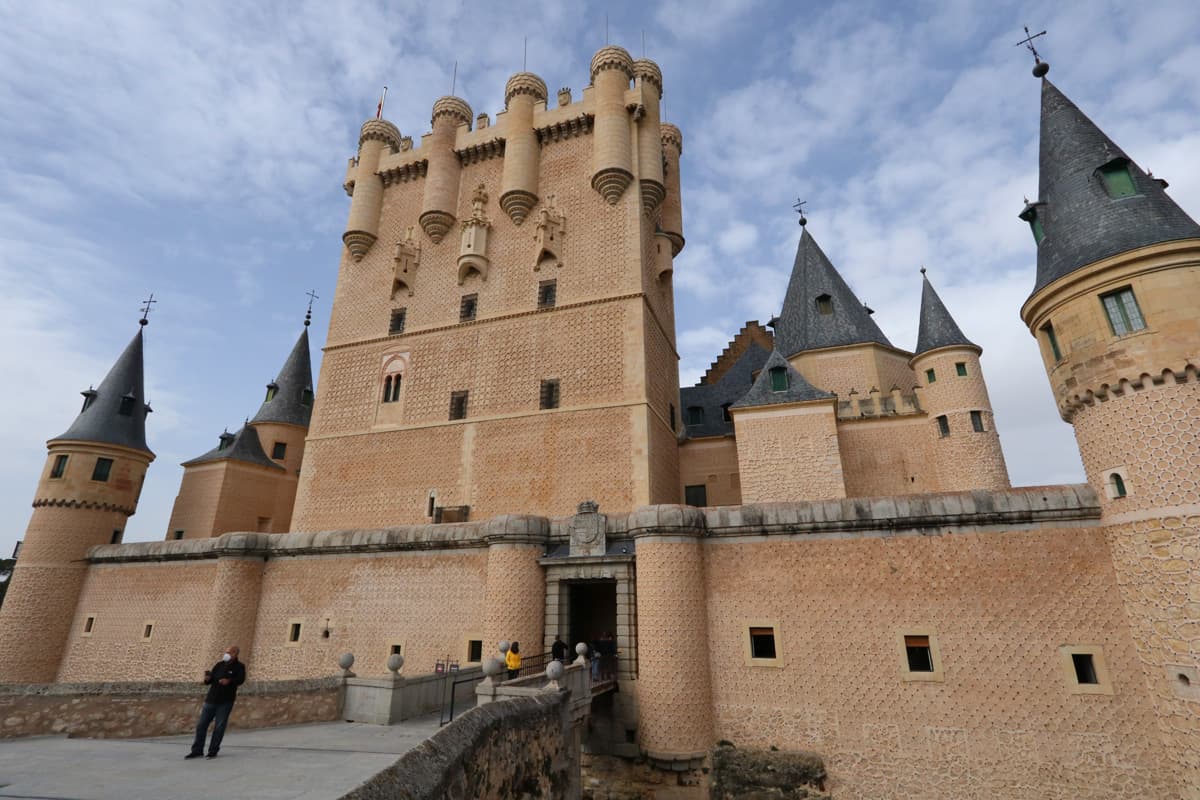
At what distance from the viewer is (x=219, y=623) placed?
16109 millimetres

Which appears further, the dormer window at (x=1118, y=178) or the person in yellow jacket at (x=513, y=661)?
the person in yellow jacket at (x=513, y=661)

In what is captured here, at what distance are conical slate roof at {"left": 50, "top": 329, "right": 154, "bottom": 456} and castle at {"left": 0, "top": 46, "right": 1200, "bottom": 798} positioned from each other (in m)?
0.16

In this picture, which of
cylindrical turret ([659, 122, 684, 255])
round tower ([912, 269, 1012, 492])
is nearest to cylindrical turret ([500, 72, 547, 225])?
cylindrical turret ([659, 122, 684, 255])

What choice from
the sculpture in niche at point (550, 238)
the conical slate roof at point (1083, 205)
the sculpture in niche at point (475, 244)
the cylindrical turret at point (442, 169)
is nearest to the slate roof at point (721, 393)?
Answer: the sculpture in niche at point (550, 238)

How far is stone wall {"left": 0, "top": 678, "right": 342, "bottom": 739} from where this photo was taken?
29.5ft

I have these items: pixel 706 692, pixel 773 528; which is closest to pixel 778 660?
pixel 706 692

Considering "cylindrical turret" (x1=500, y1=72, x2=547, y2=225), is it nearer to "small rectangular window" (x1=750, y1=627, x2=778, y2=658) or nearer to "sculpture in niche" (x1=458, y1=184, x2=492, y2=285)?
"sculpture in niche" (x1=458, y1=184, x2=492, y2=285)

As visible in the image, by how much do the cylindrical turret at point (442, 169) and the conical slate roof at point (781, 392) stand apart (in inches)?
551

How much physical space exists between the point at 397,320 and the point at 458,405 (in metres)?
5.16

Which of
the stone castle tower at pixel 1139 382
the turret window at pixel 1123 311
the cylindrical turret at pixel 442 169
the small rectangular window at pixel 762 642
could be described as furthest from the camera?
the cylindrical turret at pixel 442 169

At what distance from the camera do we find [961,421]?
18062 millimetres

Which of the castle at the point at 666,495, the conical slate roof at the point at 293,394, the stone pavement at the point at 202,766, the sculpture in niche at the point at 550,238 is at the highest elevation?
the sculpture in niche at the point at 550,238

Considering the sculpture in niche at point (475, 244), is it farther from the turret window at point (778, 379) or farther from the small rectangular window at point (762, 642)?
the small rectangular window at point (762, 642)

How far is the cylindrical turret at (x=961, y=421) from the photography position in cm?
1750
